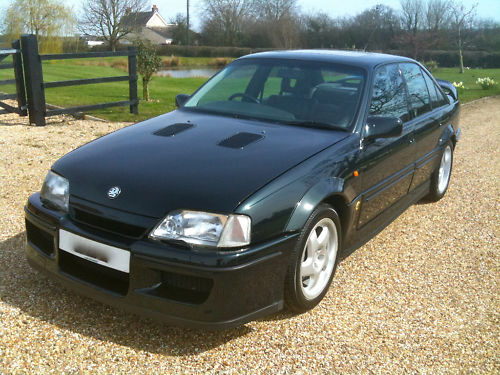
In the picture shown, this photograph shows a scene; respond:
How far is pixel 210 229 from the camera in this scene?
8.77 feet

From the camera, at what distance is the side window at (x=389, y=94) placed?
4.11 metres

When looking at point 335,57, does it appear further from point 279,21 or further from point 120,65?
point 279,21

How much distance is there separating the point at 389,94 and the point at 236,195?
7.18 ft

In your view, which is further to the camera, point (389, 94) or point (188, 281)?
point (389, 94)

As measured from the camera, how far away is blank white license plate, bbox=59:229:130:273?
2723 mm

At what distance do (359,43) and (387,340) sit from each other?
41475 millimetres

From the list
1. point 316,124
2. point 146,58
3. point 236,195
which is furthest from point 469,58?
point 236,195

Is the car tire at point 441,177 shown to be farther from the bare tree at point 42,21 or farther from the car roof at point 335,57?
the bare tree at point 42,21

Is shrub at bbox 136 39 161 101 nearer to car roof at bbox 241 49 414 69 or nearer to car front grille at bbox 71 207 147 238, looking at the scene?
car roof at bbox 241 49 414 69

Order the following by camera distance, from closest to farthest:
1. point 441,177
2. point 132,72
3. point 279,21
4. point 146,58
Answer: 1. point 441,177
2. point 132,72
3. point 146,58
4. point 279,21

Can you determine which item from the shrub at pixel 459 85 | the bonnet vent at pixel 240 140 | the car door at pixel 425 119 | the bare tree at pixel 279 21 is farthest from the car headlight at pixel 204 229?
the bare tree at pixel 279 21

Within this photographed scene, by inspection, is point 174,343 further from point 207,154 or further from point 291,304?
point 207,154

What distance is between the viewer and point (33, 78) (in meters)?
9.10

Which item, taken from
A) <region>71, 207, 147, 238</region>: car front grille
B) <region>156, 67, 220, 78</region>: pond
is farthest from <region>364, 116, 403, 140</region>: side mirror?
<region>156, 67, 220, 78</region>: pond
